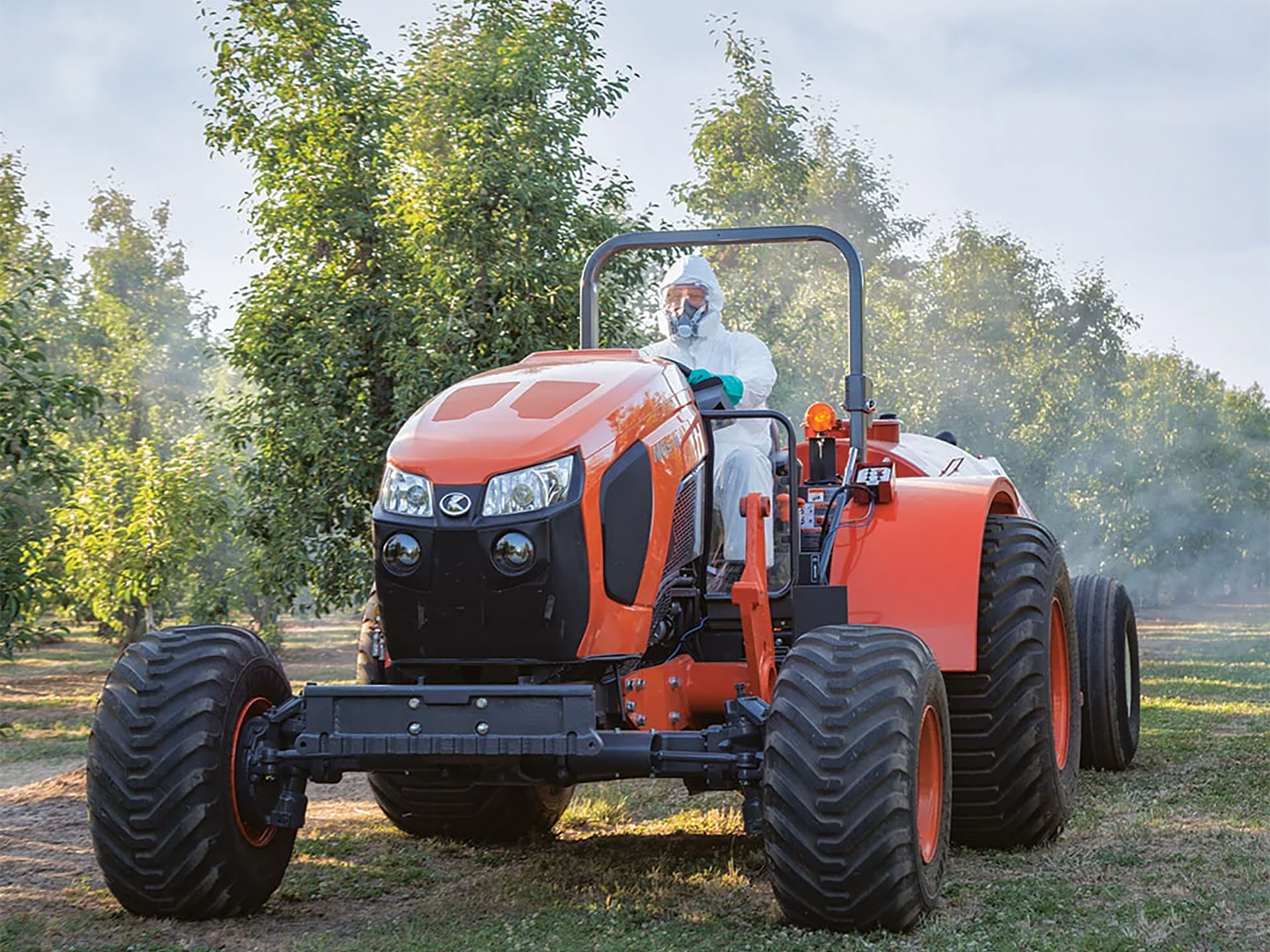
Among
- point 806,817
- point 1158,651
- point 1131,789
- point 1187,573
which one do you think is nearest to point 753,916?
point 806,817

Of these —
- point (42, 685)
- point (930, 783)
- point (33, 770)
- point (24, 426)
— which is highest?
point (24, 426)

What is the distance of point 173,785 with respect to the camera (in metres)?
5.27

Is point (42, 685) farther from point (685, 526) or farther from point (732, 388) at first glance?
point (685, 526)

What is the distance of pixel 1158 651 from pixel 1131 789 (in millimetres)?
17376

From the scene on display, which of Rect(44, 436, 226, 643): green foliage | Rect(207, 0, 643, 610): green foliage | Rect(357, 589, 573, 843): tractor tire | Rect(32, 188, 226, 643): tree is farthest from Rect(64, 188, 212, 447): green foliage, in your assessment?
Rect(357, 589, 573, 843): tractor tire

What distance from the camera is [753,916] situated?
17.9 feet

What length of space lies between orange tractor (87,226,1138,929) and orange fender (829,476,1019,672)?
0.01 m

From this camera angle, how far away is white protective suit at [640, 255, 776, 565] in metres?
6.27

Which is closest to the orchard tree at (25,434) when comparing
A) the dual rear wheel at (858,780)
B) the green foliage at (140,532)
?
the dual rear wheel at (858,780)

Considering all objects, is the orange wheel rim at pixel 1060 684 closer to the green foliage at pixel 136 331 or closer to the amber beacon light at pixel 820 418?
the amber beacon light at pixel 820 418

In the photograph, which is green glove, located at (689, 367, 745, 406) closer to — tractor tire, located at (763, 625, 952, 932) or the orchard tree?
tractor tire, located at (763, 625, 952, 932)

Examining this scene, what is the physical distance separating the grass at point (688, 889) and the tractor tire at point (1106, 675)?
0.60ft

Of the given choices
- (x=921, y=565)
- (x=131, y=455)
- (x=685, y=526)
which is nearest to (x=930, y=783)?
(x=921, y=565)

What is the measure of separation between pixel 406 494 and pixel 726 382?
186cm
